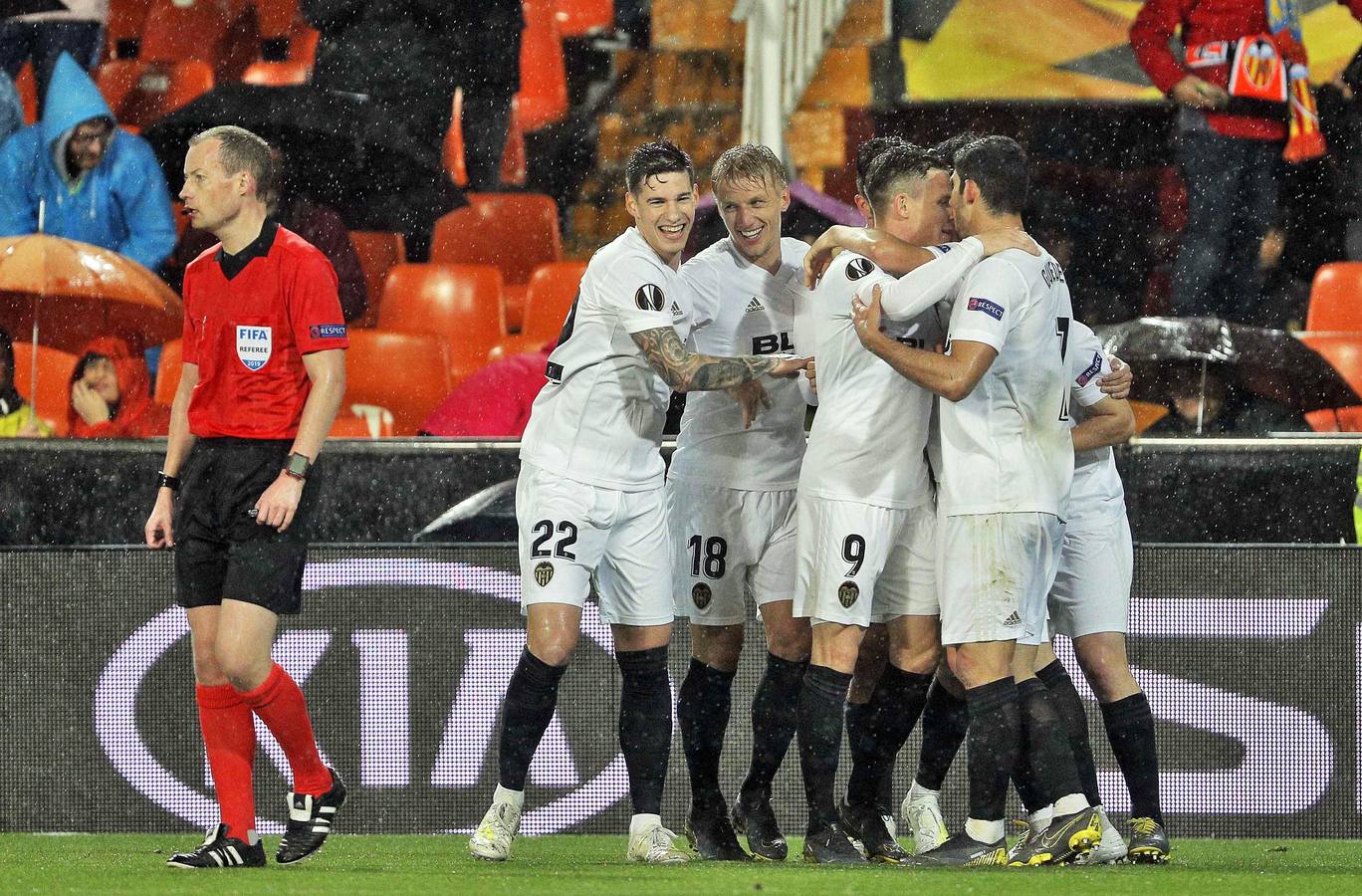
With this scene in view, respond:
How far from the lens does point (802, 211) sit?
806cm

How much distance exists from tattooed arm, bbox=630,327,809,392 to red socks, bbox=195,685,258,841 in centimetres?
129

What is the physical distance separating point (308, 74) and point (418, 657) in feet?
14.9

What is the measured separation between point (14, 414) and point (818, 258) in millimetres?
4101

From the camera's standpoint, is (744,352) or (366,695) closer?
(744,352)

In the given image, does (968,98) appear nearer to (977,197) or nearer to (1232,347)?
(1232,347)

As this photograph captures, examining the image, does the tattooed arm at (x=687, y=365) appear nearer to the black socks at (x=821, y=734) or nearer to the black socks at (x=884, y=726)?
the black socks at (x=821, y=734)

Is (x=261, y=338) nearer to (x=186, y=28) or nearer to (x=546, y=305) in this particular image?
(x=546, y=305)

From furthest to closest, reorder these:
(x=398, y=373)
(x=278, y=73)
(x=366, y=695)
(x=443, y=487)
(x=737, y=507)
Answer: (x=278, y=73) → (x=398, y=373) → (x=443, y=487) → (x=366, y=695) → (x=737, y=507)

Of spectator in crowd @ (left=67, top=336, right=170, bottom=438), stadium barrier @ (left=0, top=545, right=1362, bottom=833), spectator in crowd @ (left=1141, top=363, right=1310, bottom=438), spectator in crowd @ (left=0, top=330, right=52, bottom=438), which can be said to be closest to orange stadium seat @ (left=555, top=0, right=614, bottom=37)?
spectator in crowd @ (left=67, top=336, right=170, bottom=438)

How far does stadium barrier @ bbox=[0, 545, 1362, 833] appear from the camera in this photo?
5305mm

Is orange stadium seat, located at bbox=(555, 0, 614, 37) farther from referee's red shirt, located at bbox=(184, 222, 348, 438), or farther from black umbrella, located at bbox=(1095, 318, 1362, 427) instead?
referee's red shirt, located at bbox=(184, 222, 348, 438)

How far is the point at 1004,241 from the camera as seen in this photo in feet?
13.8

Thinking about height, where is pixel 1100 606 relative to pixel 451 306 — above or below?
below

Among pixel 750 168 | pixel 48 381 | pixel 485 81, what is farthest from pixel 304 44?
pixel 750 168
